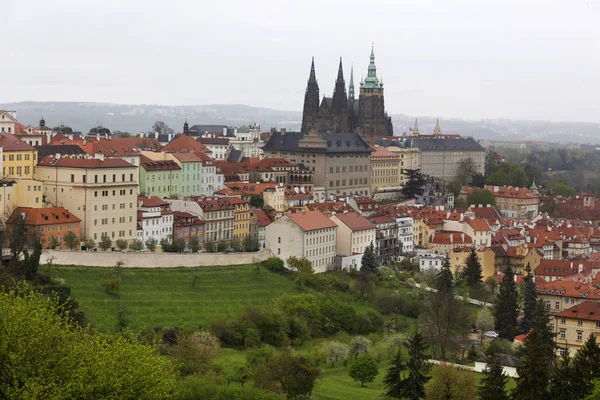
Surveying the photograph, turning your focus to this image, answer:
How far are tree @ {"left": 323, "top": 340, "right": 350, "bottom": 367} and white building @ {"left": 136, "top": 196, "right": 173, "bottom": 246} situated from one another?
16932mm

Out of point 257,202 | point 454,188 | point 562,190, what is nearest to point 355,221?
point 257,202

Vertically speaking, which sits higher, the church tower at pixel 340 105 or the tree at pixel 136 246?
the church tower at pixel 340 105

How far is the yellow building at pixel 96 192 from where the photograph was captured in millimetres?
65812

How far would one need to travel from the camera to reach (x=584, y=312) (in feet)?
194

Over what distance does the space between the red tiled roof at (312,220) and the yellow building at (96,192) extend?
1054 centimetres

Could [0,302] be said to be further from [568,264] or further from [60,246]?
[568,264]

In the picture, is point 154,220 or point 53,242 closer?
point 53,242

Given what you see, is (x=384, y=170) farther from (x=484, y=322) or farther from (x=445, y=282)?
(x=484, y=322)

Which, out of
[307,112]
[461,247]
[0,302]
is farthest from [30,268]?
[307,112]

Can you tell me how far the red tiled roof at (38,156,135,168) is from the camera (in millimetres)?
67062

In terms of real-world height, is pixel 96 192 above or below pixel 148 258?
above

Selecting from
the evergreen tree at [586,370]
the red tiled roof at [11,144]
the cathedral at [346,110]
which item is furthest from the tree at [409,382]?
the cathedral at [346,110]

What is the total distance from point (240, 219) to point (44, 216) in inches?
706

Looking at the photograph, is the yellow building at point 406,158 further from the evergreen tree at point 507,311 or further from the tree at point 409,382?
the tree at point 409,382
